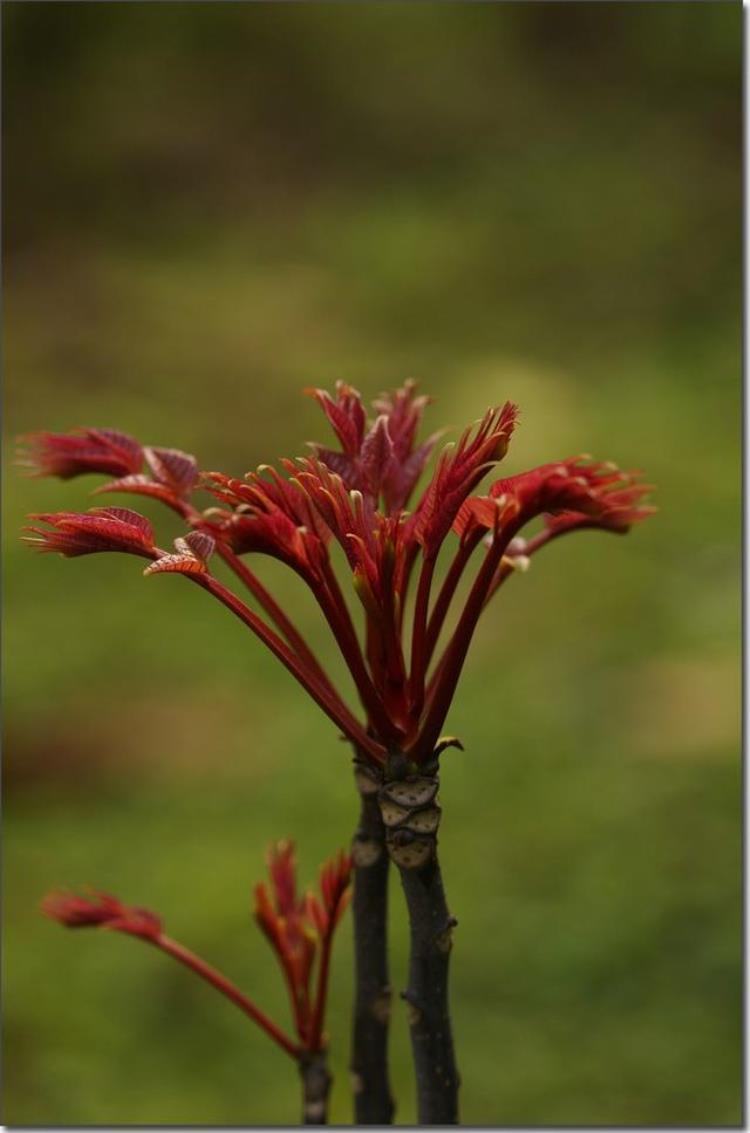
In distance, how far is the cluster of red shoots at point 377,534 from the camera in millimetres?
483

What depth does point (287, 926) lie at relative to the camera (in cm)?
67

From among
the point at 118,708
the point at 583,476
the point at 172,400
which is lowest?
the point at 583,476

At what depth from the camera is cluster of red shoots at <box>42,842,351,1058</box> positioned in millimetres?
632

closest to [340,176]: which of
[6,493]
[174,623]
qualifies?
[6,493]

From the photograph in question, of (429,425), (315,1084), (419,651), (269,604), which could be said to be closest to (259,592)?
(269,604)

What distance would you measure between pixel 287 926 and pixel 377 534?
0.87ft

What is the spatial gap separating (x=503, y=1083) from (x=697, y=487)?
1568 millimetres

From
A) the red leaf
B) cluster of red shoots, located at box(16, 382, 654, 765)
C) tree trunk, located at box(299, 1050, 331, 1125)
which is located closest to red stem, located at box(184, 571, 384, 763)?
cluster of red shoots, located at box(16, 382, 654, 765)

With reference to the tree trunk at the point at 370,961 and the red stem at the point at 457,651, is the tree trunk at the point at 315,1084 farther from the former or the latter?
the red stem at the point at 457,651

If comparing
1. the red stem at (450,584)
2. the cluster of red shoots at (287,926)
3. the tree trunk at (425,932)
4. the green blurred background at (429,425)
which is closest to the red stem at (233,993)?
the cluster of red shoots at (287,926)

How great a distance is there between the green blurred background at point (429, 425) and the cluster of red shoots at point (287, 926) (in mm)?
975

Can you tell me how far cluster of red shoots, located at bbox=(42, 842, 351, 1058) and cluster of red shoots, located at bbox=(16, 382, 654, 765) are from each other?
140mm

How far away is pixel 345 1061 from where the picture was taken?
5.81 ft

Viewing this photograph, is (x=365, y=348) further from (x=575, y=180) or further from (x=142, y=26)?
(x=142, y=26)
